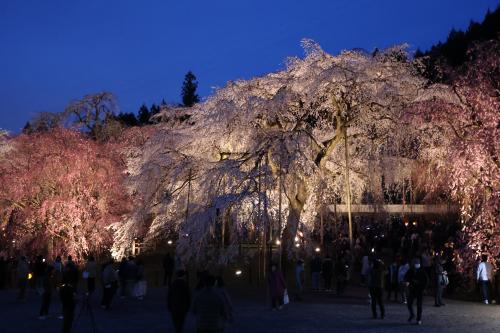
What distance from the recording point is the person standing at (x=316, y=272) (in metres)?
22.8

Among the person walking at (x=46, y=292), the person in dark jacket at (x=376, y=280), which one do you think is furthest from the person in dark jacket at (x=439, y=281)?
the person walking at (x=46, y=292)

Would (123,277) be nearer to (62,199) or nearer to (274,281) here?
(274,281)

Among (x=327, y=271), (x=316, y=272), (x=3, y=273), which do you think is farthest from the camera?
(x=3, y=273)

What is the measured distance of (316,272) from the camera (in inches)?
905

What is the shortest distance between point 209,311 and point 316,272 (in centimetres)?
1508

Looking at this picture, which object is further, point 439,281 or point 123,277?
point 123,277

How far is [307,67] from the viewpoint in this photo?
89.9 ft

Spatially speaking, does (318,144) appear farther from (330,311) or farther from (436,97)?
(330,311)

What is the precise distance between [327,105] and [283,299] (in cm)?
1194

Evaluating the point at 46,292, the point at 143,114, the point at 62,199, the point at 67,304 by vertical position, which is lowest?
the point at 67,304

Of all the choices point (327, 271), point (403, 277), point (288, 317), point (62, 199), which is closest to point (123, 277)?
point (288, 317)

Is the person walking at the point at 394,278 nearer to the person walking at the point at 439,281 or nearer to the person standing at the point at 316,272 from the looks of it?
the person walking at the point at 439,281

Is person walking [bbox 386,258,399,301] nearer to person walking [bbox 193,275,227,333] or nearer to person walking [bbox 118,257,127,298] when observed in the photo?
person walking [bbox 118,257,127,298]

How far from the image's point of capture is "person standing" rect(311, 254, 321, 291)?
74.9 feet
